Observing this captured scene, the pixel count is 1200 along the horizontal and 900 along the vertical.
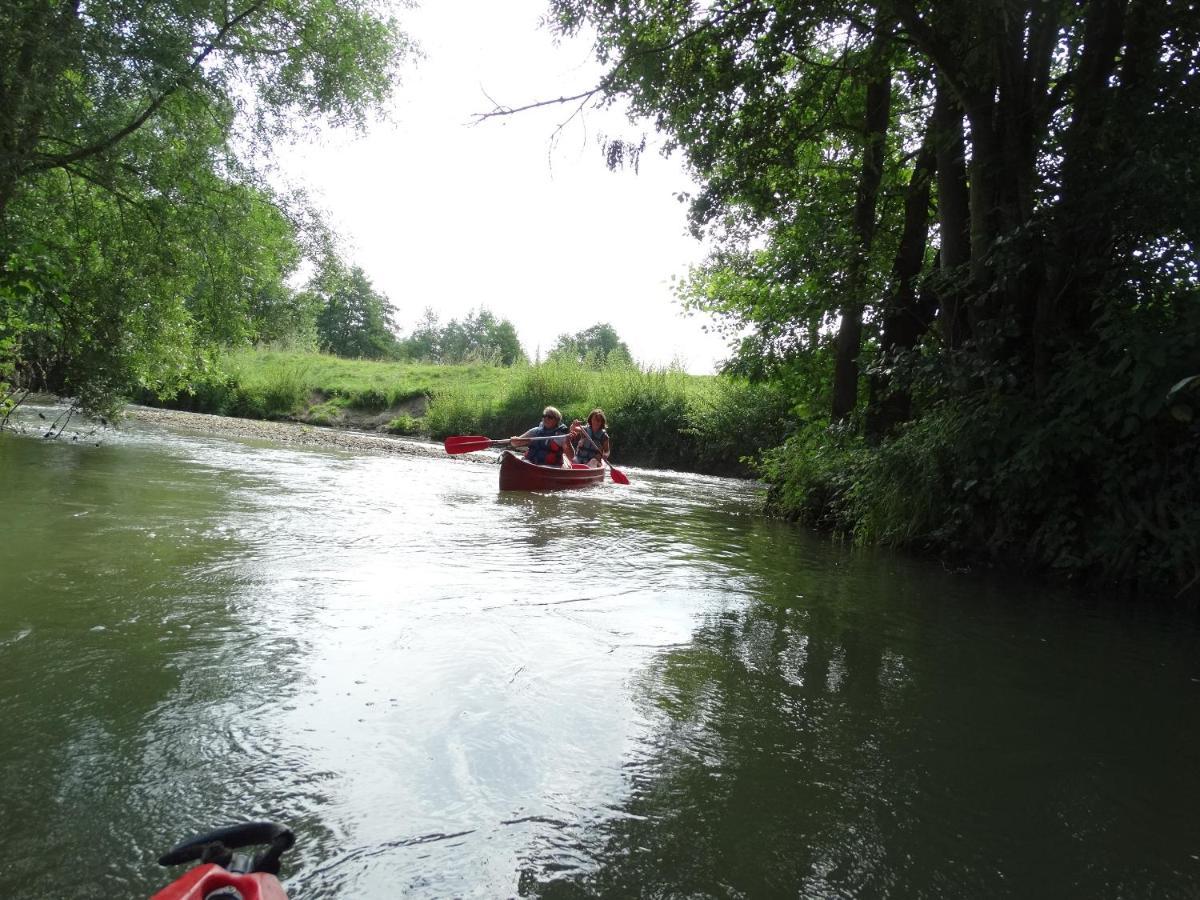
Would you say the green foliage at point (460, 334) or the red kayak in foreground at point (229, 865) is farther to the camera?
the green foliage at point (460, 334)

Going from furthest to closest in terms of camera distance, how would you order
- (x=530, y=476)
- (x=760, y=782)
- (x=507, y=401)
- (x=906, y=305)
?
(x=507, y=401), (x=530, y=476), (x=906, y=305), (x=760, y=782)

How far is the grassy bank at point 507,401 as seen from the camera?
57.5ft

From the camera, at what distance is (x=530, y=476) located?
11617mm

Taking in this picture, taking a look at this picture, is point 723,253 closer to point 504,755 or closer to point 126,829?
point 504,755


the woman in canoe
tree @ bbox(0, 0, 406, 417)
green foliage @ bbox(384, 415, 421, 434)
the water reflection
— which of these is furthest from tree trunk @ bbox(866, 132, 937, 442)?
green foliage @ bbox(384, 415, 421, 434)

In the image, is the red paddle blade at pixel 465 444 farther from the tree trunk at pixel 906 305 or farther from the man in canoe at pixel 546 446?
the tree trunk at pixel 906 305

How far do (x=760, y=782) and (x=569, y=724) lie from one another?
31.3 inches

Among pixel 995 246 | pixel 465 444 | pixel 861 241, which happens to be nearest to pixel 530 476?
pixel 465 444

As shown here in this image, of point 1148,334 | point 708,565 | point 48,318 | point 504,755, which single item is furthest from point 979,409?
point 48,318

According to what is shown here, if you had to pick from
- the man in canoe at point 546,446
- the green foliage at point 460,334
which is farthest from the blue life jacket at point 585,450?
the green foliage at point 460,334

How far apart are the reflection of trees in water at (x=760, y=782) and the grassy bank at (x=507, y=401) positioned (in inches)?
324

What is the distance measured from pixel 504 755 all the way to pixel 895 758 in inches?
58.7

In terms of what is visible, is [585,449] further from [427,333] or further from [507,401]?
[427,333]

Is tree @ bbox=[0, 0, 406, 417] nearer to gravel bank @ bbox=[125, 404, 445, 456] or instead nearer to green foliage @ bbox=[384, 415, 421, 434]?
gravel bank @ bbox=[125, 404, 445, 456]
